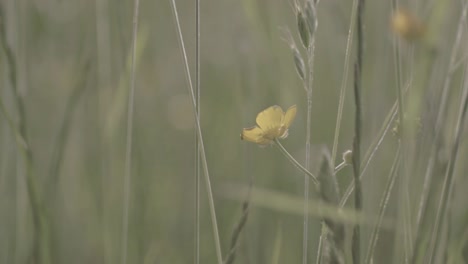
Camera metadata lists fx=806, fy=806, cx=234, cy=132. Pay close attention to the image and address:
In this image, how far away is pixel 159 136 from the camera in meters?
2.04

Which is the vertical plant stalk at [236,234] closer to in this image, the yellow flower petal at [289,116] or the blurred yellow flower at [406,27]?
the yellow flower petal at [289,116]

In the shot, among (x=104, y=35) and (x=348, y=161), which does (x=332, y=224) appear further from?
(x=104, y=35)

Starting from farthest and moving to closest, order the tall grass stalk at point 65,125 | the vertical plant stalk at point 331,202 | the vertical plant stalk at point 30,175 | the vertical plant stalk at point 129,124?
the tall grass stalk at point 65,125, the vertical plant stalk at point 30,175, the vertical plant stalk at point 129,124, the vertical plant stalk at point 331,202

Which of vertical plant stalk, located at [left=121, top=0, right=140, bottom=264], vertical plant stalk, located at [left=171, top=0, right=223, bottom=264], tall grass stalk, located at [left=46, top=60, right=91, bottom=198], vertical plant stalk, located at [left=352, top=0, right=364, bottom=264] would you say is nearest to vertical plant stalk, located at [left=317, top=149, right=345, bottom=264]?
vertical plant stalk, located at [left=352, top=0, right=364, bottom=264]

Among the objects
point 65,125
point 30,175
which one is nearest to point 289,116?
point 30,175

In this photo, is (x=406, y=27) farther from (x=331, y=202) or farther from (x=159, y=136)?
(x=159, y=136)

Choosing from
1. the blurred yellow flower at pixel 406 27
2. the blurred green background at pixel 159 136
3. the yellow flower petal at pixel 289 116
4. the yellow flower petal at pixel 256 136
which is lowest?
the blurred green background at pixel 159 136

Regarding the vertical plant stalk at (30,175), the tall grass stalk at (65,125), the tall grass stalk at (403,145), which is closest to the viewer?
the tall grass stalk at (403,145)

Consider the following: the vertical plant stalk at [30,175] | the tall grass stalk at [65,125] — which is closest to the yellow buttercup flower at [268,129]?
the vertical plant stalk at [30,175]

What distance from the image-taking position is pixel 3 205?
1.41 meters

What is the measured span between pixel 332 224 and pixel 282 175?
102 centimetres

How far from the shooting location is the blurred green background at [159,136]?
122 cm

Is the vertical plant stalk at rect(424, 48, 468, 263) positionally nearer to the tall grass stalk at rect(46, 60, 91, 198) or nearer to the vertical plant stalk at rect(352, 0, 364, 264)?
the vertical plant stalk at rect(352, 0, 364, 264)

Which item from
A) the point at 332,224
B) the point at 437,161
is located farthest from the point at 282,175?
the point at 332,224
